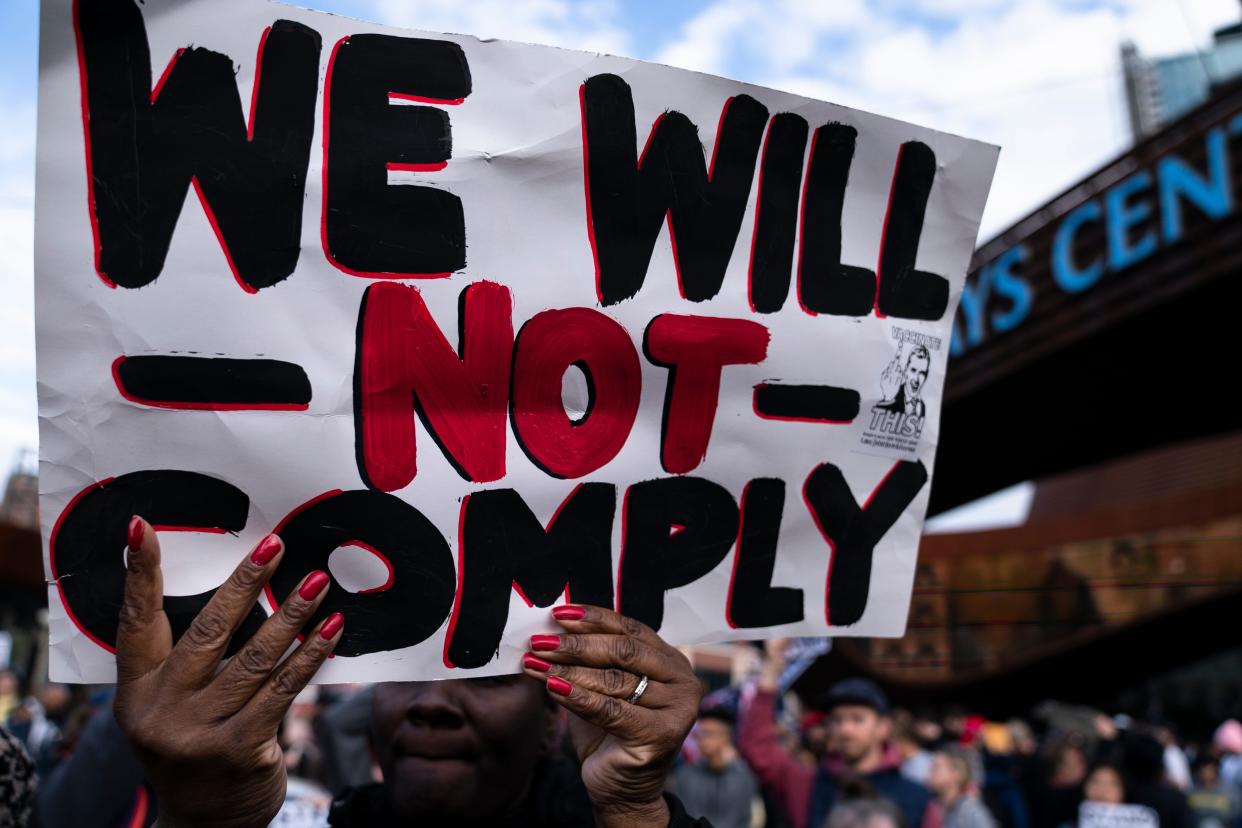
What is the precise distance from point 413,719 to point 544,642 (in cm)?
39

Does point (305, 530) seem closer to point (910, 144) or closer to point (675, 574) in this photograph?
point (675, 574)

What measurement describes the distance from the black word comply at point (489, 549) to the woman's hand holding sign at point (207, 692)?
0.25ft

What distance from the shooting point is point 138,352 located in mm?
1426

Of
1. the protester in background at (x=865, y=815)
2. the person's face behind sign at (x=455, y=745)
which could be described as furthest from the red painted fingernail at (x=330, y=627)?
the protester in background at (x=865, y=815)

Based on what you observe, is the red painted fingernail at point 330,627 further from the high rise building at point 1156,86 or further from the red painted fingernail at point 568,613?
the high rise building at point 1156,86

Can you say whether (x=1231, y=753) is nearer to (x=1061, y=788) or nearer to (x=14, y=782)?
(x=1061, y=788)

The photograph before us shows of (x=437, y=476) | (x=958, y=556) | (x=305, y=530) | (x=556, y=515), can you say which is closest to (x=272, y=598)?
(x=305, y=530)

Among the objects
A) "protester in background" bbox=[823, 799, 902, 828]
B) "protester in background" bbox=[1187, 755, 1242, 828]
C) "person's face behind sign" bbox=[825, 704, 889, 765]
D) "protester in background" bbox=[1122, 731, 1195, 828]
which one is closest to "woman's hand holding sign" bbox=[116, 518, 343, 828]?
"protester in background" bbox=[823, 799, 902, 828]

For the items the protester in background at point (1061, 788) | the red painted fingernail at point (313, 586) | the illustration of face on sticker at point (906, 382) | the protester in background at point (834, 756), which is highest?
the illustration of face on sticker at point (906, 382)

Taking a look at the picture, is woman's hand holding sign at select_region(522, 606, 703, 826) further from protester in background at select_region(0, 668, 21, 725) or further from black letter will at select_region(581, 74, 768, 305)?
protester in background at select_region(0, 668, 21, 725)

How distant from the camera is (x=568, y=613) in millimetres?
1605

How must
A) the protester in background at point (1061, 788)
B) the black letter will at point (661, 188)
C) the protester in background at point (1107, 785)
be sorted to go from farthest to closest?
the protester in background at point (1061, 788) < the protester in background at point (1107, 785) < the black letter will at point (661, 188)

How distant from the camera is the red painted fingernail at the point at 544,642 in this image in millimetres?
1585

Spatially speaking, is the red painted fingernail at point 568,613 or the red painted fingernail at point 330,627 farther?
Answer: the red painted fingernail at point 568,613
